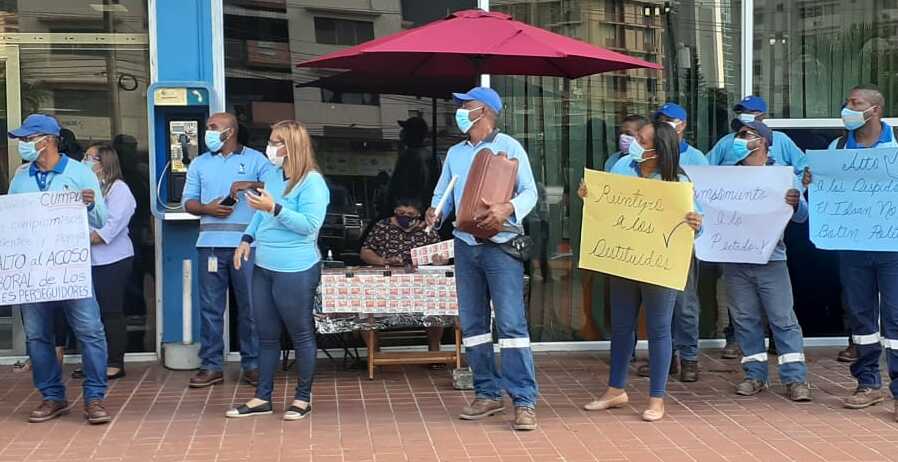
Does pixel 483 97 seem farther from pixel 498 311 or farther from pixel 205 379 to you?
pixel 205 379

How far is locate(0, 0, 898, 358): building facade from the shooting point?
24.9ft

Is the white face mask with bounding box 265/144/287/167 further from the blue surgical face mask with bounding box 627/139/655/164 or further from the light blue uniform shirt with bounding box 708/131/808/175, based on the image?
the light blue uniform shirt with bounding box 708/131/808/175

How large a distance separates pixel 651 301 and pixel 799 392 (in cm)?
135

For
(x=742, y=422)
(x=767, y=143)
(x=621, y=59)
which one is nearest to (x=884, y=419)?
(x=742, y=422)

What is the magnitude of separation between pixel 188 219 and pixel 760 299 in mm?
4122

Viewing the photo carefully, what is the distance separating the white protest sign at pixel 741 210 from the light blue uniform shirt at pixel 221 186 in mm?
2964

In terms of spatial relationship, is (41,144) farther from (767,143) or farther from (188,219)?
(767,143)

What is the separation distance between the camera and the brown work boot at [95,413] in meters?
5.81

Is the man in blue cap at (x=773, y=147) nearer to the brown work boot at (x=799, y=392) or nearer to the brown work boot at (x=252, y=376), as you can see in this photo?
the brown work boot at (x=799, y=392)

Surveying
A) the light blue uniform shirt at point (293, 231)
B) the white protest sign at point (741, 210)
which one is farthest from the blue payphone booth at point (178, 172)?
the white protest sign at point (741, 210)

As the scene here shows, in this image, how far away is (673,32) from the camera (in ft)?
27.0

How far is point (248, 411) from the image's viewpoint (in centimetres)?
598

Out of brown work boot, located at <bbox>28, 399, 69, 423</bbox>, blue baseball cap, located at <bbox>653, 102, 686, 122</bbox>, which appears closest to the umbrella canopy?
blue baseball cap, located at <bbox>653, 102, 686, 122</bbox>

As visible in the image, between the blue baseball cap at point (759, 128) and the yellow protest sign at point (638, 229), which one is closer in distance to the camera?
the yellow protest sign at point (638, 229)
